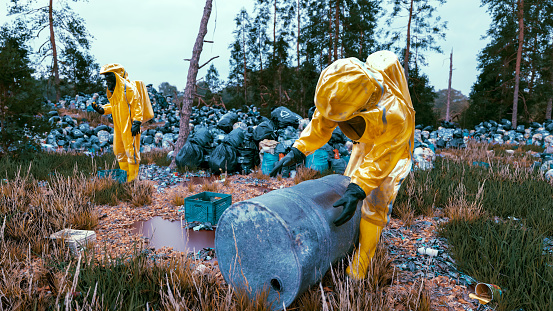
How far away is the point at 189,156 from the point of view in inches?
286

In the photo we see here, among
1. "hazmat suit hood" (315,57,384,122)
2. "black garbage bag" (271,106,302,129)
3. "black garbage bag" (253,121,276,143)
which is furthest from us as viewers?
"black garbage bag" (271,106,302,129)

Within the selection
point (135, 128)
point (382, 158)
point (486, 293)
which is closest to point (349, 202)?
point (382, 158)

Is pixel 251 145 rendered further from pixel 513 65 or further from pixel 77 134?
pixel 513 65

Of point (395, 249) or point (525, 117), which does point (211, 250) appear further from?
point (525, 117)

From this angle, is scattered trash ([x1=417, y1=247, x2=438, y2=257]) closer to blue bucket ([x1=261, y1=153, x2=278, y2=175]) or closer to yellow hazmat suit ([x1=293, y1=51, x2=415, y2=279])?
yellow hazmat suit ([x1=293, y1=51, x2=415, y2=279])

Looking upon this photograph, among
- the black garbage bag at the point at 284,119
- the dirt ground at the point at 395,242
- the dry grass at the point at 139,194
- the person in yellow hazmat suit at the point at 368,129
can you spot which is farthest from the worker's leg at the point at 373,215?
the black garbage bag at the point at 284,119

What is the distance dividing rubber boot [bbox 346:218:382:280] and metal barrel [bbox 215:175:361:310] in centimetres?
24

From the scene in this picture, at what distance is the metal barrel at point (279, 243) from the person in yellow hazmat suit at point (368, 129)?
18 centimetres

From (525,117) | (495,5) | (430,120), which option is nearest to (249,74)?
→ (430,120)

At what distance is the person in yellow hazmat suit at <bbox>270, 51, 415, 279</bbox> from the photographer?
1.92 metres

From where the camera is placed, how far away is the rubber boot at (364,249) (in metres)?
2.22

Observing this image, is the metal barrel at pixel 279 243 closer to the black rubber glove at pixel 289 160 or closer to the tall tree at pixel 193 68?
the black rubber glove at pixel 289 160

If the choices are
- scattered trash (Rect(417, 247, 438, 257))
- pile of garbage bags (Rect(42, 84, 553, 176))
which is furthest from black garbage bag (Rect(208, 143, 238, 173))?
scattered trash (Rect(417, 247, 438, 257))

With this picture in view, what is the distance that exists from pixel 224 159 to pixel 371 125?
207 inches
